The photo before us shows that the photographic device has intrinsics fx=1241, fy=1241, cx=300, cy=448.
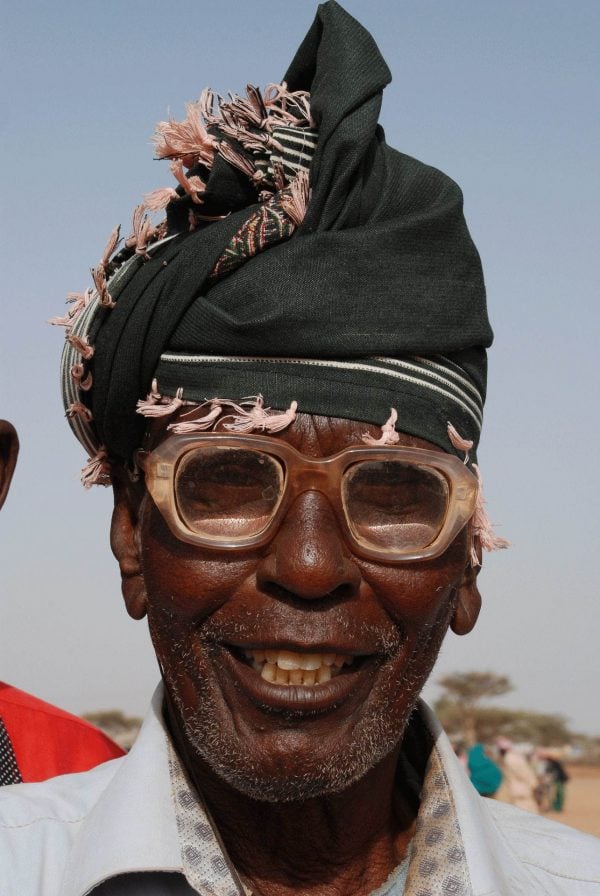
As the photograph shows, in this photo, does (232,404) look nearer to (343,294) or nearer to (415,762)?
(343,294)

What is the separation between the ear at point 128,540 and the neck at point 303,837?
377 mm

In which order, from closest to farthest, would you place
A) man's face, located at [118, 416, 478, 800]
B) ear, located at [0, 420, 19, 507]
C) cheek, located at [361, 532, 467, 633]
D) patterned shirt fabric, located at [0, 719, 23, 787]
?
man's face, located at [118, 416, 478, 800]
cheek, located at [361, 532, 467, 633]
patterned shirt fabric, located at [0, 719, 23, 787]
ear, located at [0, 420, 19, 507]

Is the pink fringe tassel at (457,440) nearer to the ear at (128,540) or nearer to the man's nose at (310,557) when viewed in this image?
the man's nose at (310,557)

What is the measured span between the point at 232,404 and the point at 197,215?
607mm

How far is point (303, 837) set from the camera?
328 cm

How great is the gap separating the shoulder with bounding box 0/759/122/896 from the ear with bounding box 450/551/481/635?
1.05 m

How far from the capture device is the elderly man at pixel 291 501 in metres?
3.00

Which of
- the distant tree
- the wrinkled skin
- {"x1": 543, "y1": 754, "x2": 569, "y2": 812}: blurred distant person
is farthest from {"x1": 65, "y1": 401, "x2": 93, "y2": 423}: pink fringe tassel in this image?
the distant tree

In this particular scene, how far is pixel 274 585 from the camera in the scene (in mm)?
2984

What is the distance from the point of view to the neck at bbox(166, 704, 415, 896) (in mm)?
3262

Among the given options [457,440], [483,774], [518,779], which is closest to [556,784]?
[518,779]

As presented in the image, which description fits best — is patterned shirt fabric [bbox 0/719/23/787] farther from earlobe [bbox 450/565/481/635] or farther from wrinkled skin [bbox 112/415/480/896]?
earlobe [bbox 450/565/481/635]

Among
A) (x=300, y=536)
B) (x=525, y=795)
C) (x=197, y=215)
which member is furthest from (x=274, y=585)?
(x=525, y=795)

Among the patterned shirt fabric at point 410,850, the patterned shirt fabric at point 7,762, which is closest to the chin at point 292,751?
the patterned shirt fabric at point 410,850
